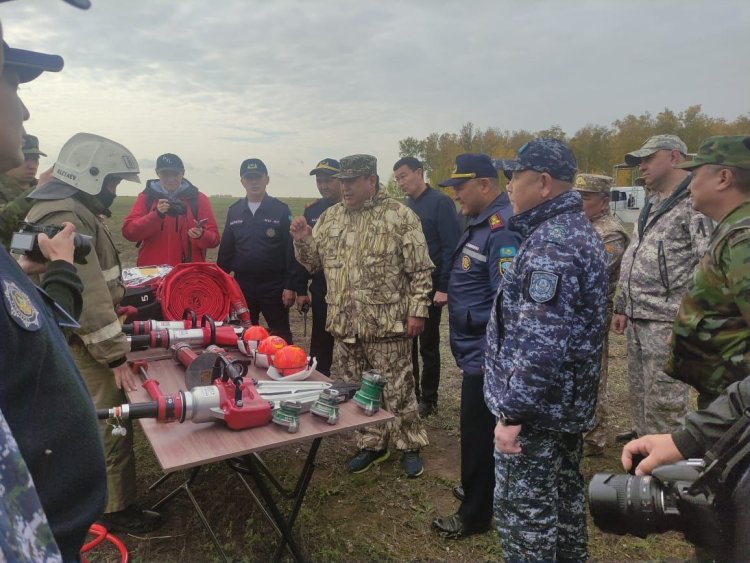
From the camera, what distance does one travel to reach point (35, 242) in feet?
7.27

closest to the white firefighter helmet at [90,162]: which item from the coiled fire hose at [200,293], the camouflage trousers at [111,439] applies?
the coiled fire hose at [200,293]

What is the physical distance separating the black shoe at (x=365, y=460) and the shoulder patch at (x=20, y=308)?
129 inches

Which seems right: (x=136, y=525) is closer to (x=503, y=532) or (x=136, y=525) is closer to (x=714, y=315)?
(x=503, y=532)

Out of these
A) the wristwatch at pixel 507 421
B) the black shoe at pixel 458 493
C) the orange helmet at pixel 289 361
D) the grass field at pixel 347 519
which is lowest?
the grass field at pixel 347 519

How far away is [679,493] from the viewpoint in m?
1.28

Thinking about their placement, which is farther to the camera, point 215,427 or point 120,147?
point 120,147

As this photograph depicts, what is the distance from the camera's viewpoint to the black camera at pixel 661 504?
47.8 inches

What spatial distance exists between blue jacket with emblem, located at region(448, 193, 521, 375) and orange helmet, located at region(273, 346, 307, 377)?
0.97 m

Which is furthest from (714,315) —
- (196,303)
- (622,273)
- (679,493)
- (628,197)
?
(628,197)

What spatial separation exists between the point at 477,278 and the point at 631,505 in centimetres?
177

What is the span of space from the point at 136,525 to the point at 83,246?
1.84 meters

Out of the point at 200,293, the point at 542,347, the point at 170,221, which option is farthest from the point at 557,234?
the point at 170,221

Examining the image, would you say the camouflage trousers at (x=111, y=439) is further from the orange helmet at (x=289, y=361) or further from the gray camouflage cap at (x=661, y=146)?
the gray camouflage cap at (x=661, y=146)

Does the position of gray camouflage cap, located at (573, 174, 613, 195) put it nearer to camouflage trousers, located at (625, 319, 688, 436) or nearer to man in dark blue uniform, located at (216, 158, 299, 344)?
camouflage trousers, located at (625, 319, 688, 436)
